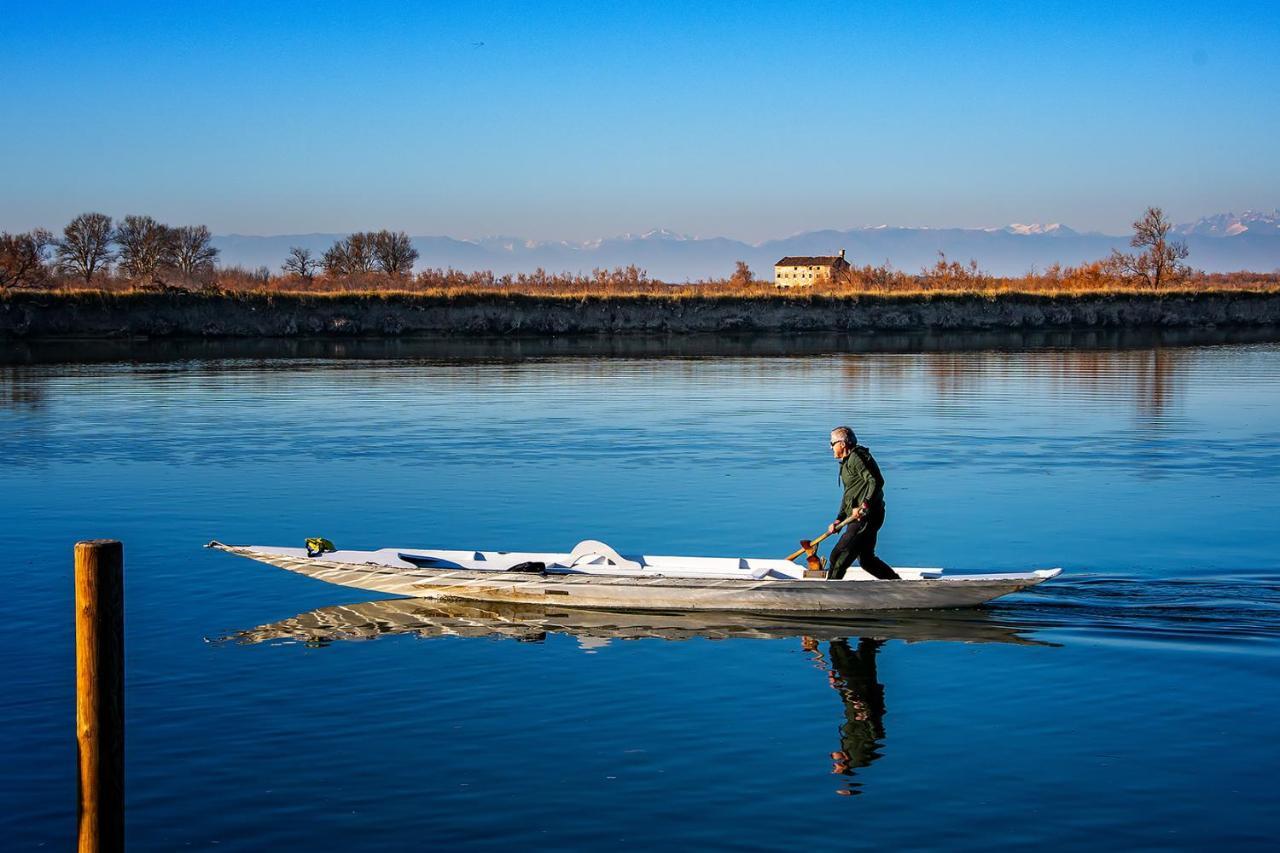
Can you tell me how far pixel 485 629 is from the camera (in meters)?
14.7

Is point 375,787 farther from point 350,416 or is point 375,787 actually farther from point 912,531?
point 350,416

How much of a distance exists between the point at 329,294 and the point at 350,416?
43.5 meters

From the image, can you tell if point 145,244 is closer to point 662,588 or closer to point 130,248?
point 130,248

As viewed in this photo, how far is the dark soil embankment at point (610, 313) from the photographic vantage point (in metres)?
72.7

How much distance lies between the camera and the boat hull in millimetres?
14414

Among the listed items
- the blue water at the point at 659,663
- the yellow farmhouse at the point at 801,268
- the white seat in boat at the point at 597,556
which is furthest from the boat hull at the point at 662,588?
the yellow farmhouse at the point at 801,268

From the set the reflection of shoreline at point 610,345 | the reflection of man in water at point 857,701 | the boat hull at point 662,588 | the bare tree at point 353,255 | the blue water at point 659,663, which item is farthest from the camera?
the bare tree at point 353,255

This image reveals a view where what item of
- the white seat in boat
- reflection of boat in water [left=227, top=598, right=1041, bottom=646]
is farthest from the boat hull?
the white seat in boat

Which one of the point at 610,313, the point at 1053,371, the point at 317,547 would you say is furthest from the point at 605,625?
the point at 610,313

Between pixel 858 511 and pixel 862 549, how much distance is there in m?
0.43

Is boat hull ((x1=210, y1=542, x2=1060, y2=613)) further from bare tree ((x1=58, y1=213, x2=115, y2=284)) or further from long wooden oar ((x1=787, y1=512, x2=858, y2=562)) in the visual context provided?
bare tree ((x1=58, y1=213, x2=115, y2=284))

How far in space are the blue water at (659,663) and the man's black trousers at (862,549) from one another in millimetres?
761

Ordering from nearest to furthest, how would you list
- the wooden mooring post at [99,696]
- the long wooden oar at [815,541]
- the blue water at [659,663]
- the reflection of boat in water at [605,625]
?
1. the wooden mooring post at [99,696]
2. the blue water at [659,663]
3. the reflection of boat in water at [605,625]
4. the long wooden oar at [815,541]

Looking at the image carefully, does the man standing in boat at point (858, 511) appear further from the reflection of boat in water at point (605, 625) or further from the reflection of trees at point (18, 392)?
the reflection of trees at point (18, 392)
